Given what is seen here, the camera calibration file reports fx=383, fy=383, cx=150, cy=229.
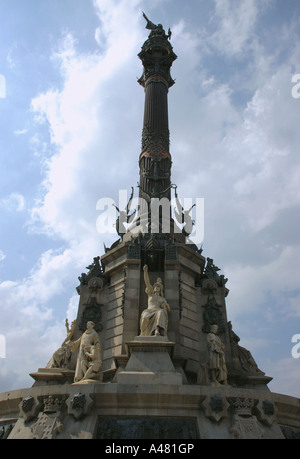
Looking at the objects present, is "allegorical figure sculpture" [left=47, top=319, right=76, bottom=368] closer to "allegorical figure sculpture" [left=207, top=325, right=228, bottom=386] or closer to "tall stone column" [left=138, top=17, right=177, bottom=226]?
"allegorical figure sculpture" [left=207, top=325, right=228, bottom=386]

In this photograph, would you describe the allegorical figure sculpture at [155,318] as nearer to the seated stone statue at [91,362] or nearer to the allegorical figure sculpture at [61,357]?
the seated stone statue at [91,362]

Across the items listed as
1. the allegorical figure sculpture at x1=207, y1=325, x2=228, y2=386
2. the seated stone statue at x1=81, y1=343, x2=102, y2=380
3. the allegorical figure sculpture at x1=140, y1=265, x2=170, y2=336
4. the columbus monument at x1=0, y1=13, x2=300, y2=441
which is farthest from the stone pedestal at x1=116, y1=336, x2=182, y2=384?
the allegorical figure sculpture at x1=207, y1=325, x2=228, y2=386

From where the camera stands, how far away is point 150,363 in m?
14.7

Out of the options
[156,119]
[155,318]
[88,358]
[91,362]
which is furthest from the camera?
[156,119]

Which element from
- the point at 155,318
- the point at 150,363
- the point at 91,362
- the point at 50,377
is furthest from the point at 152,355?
the point at 50,377

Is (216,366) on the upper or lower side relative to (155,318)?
lower

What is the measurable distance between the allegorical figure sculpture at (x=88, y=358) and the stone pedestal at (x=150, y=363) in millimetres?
1352

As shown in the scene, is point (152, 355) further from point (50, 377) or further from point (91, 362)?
point (50, 377)

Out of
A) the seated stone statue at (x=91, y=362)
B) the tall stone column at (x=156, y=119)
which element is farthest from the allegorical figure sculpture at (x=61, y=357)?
the tall stone column at (x=156, y=119)

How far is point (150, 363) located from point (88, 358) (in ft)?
9.05

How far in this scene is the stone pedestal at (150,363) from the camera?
13.7 m

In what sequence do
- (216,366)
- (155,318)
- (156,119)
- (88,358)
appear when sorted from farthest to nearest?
(156,119) < (155,318) < (88,358) < (216,366)

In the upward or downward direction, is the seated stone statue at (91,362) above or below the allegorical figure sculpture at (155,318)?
below

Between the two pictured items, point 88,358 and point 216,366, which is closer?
point 216,366
